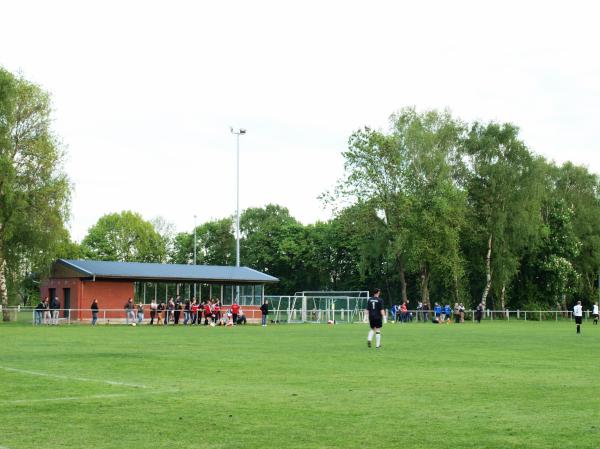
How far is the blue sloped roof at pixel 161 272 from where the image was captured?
5684cm

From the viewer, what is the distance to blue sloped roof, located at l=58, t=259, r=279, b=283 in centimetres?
5684

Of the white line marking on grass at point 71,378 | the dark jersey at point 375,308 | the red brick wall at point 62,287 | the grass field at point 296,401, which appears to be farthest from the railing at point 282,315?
the white line marking on grass at point 71,378

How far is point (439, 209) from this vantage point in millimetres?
73250

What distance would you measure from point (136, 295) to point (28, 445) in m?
50.9

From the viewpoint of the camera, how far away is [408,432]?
10.2 m

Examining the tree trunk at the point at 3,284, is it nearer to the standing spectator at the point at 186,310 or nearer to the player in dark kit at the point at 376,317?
the standing spectator at the point at 186,310

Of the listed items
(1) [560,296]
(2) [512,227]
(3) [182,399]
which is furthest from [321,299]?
(3) [182,399]

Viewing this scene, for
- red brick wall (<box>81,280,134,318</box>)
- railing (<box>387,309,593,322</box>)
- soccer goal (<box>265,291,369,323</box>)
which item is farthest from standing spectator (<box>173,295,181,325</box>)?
railing (<box>387,309,593,322</box>)

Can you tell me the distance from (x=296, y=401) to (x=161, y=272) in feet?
161

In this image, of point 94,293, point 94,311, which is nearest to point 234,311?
point 94,311

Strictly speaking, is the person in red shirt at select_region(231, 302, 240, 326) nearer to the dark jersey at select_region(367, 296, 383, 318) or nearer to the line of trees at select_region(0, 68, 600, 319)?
the line of trees at select_region(0, 68, 600, 319)

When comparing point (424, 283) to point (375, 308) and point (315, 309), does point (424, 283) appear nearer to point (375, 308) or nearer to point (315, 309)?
point (315, 309)

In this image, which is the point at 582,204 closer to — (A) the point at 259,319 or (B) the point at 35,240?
(A) the point at 259,319

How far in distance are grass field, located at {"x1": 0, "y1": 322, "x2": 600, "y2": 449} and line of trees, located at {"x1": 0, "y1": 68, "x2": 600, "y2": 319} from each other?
3538cm
